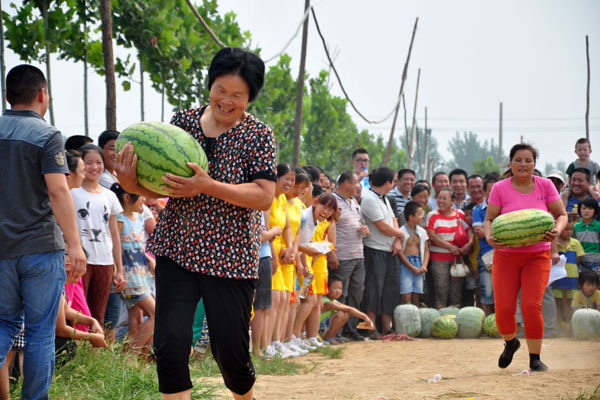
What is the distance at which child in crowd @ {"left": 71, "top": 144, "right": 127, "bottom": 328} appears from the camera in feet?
23.1

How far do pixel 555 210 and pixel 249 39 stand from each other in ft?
91.2

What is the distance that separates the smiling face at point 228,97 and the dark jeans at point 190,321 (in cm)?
95

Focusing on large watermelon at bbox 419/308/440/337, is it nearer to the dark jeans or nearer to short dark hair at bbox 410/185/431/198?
short dark hair at bbox 410/185/431/198

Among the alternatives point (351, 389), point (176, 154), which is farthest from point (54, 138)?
point (351, 389)

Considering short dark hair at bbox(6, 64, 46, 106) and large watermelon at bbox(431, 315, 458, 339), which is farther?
large watermelon at bbox(431, 315, 458, 339)

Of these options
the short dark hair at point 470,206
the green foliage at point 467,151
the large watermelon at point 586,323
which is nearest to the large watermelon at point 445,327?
the large watermelon at point 586,323

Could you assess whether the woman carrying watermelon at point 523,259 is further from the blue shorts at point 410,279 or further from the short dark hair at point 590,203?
the short dark hair at point 590,203

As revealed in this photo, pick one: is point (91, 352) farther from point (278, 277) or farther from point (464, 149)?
point (464, 149)

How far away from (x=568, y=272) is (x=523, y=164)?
5.04 m

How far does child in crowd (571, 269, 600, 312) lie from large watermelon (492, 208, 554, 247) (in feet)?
17.0

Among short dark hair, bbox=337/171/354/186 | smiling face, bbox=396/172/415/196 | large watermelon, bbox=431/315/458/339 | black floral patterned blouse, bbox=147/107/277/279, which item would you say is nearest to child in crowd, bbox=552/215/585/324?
large watermelon, bbox=431/315/458/339

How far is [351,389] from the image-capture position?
638cm

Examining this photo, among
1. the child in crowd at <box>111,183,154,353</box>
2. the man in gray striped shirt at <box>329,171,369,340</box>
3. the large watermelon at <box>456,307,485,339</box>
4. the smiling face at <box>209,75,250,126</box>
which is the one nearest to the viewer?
the smiling face at <box>209,75,250,126</box>

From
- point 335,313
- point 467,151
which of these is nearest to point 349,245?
point 335,313
